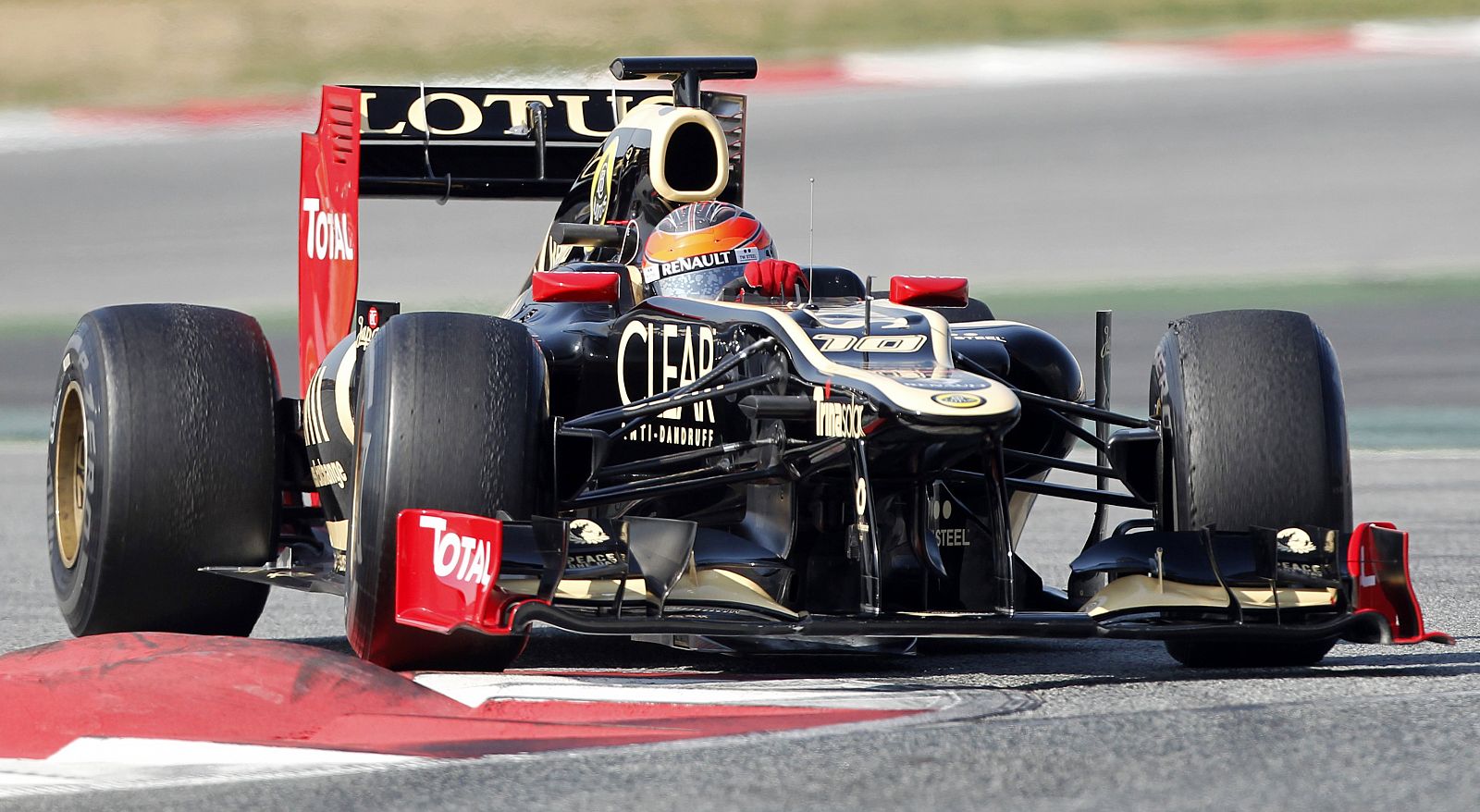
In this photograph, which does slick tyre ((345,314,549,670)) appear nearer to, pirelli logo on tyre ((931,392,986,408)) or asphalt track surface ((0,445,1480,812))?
asphalt track surface ((0,445,1480,812))

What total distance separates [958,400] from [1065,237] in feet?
52.1

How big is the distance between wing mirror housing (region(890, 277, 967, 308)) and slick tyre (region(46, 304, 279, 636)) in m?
2.03

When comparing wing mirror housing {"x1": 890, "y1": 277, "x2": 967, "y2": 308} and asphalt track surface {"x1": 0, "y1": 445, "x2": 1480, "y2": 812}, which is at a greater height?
wing mirror housing {"x1": 890, "y1": 277, "x2": 967, "y2": 308}

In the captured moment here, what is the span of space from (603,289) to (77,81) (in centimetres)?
1873

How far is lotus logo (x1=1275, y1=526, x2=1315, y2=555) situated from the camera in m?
5.93

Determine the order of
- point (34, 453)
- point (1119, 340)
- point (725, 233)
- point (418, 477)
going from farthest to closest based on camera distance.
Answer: point (1119, 340), point (34, 453), point (725, 233), point (418, 477)

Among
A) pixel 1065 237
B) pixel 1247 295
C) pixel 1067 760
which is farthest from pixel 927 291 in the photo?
pixel 1065 237

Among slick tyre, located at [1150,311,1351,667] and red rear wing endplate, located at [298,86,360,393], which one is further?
red rear wing endplate, located at [298,86,360,393]

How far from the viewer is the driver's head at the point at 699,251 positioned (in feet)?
23.5

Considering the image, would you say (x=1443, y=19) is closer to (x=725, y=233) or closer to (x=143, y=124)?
(x=143, y=124)

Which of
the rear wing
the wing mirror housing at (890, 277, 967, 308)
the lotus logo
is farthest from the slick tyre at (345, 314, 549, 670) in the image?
the rear wing

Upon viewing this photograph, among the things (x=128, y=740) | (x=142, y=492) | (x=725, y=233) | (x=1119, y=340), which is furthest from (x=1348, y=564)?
(x=1119, y=340)

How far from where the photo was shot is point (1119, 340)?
1708 centimetres

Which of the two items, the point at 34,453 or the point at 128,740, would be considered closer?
the point at 128,740
